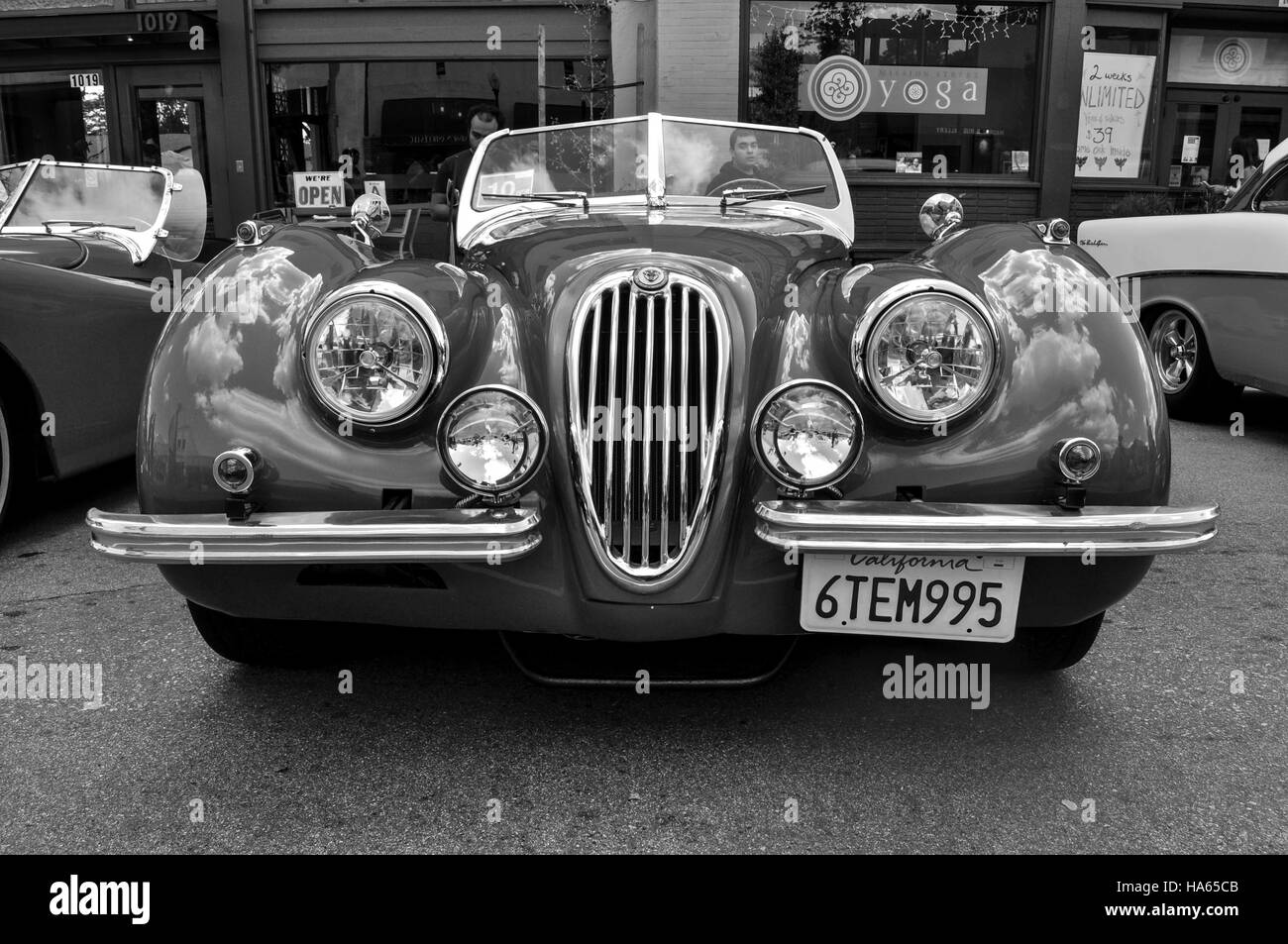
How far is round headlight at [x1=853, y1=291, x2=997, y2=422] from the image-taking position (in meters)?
2.27

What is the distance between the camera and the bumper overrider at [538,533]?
2.03 metres

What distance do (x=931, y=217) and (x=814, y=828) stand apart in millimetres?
2386

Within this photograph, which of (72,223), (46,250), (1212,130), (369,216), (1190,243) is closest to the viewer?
(369,216)

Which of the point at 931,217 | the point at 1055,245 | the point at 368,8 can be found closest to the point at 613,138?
the point at 931,217

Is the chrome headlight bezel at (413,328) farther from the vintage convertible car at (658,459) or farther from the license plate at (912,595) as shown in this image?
the license plate at (912,595)

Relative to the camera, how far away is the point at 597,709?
256cm

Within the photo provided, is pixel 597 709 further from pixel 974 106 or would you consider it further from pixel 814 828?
pixel 974 106

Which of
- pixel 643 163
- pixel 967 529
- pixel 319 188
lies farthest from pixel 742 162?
pixel 319 188

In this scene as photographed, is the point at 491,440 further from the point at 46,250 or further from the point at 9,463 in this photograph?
the point at 46,250

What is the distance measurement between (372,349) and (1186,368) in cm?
550

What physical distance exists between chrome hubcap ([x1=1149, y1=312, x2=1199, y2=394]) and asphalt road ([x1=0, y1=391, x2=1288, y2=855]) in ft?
11.5

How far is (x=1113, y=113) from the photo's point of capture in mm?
10938

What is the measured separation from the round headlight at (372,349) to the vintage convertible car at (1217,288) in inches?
186

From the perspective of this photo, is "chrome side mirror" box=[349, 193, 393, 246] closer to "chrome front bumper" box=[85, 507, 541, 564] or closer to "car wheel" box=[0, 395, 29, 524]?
"car wheel" box=[0, 395, 29, 524]
